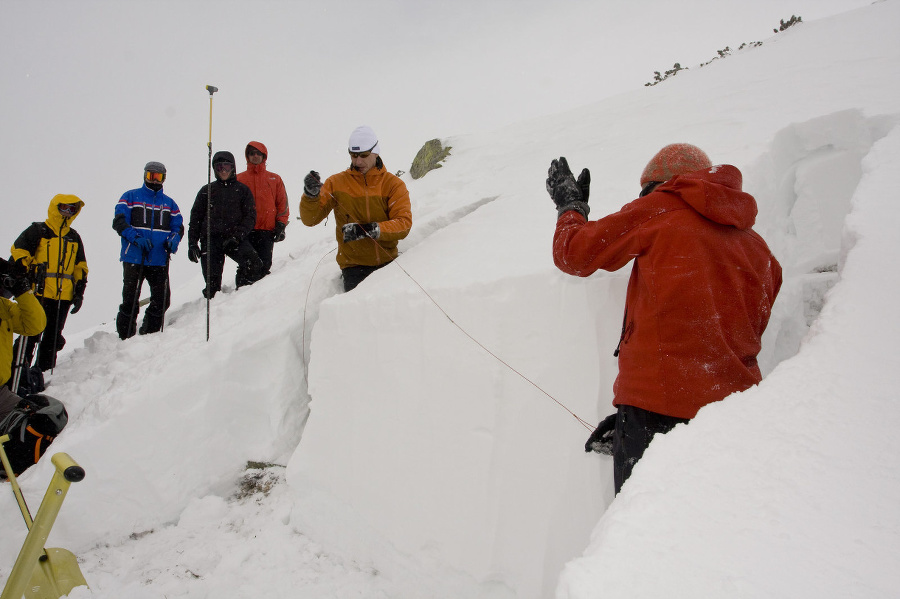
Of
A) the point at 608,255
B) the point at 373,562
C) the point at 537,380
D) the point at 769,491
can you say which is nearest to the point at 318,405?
the point at 373,562

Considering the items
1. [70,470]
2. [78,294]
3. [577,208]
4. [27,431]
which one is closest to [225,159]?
[78,294]

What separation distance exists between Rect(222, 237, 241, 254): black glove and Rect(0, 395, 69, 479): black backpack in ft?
7.77

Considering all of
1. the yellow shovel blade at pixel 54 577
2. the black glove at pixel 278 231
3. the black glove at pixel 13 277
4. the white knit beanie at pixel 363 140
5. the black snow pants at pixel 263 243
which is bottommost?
the yellow shovel blade at pixel 54 577

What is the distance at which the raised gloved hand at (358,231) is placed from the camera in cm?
397

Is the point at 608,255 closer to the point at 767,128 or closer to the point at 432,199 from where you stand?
the point at 767,128

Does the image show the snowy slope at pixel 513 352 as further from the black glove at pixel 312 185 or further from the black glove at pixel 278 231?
the black glove at pixel 278 231

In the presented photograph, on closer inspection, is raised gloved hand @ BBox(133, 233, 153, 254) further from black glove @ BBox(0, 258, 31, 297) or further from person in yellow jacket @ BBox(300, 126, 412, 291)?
person in yellow jacket @ BBox(300, 126, 412, 291)

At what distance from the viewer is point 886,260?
2002 millimetres

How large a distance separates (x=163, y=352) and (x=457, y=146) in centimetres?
577

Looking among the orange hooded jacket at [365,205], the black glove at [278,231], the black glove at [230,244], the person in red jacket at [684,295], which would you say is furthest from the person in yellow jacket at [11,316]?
the person in red jacket at [684,295]

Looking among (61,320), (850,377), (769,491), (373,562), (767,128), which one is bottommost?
(373,562)

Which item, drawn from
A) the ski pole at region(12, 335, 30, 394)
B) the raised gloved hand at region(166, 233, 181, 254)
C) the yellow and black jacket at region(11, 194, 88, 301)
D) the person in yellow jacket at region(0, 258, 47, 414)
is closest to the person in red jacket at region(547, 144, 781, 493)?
the person in yellow jacket at region(0, 258, 47, 414)

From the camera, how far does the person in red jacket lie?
1.77m

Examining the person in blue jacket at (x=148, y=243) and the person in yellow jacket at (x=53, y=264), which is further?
the person in blue jacket at (x=148, y=243)
